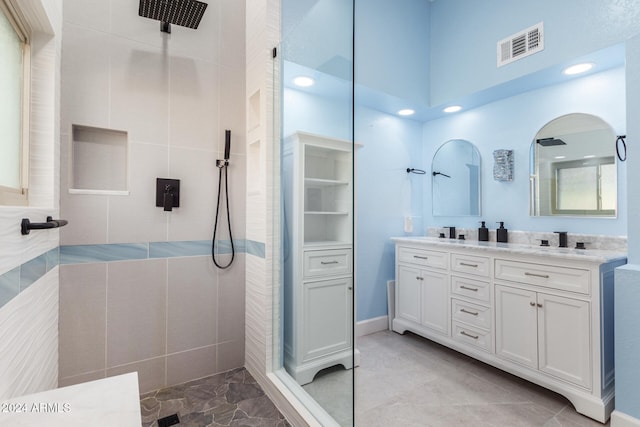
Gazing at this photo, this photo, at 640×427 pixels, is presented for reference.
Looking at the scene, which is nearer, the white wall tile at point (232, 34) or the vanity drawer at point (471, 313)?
the white wall tile at point (232, 34)

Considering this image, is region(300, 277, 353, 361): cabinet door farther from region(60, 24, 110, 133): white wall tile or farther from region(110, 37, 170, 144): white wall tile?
region(60, 24, 110, 133): white wall tile

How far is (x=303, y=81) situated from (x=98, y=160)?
50.7 inches

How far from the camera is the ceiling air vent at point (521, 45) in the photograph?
7.29ft

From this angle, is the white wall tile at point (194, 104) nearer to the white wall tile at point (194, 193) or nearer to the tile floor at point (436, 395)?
the white wall tile at point (194, 193)

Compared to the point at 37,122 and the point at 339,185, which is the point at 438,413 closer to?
the point at 339,185

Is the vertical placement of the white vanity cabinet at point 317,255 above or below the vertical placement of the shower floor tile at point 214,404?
above

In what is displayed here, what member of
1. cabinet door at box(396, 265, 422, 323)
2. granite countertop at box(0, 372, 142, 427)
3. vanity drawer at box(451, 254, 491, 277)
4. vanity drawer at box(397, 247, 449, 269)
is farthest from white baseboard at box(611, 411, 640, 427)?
granite countertop at box(0, 372, 142, 427)

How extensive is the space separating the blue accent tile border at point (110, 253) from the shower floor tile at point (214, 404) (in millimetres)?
838

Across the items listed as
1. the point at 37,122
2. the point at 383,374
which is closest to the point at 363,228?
the point at 383,374

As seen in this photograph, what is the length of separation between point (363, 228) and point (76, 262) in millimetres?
2232

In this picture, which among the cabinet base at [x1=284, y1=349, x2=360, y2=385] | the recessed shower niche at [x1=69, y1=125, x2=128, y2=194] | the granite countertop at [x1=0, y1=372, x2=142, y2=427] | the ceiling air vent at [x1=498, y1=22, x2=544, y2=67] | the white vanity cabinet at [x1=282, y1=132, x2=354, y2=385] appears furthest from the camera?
the ceiling air vent at [x1=498, y1=22, x2=544, y2=67]

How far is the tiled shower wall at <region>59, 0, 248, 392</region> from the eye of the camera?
1.70 m

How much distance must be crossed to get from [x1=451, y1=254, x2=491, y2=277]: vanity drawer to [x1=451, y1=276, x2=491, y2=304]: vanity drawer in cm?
7

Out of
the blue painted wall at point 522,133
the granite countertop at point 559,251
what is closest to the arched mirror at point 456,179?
the blue painted wall at point 522,133
